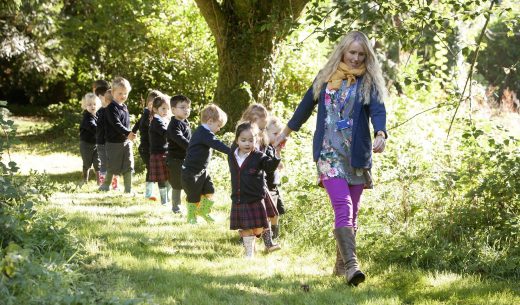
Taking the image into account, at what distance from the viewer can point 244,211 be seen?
22.5 feet

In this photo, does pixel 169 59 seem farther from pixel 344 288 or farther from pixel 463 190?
pixel 344 288

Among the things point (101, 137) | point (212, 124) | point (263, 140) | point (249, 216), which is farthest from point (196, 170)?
point (101, 137)

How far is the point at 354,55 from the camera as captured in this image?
5773mm

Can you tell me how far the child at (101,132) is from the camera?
10953mm

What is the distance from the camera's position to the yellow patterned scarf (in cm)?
578

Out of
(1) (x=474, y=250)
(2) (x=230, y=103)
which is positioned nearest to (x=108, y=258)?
(1) (x=474, y=250)

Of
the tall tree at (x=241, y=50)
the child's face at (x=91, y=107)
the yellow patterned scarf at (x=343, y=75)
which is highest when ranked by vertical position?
the tall tree at (x=241, y=50)

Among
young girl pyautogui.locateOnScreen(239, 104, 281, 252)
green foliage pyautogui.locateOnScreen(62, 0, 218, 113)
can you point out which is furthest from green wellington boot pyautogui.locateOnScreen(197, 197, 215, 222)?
green foliage pyautogui.locateOnScreen(62, 0, 218, 113)

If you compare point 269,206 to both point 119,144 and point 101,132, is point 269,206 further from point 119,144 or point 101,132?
point 101,132

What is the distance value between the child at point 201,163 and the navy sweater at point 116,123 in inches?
102

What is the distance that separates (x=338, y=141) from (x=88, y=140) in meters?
7.10

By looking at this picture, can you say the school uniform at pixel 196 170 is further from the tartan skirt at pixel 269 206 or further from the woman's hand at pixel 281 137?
the woman's hand at pixel 281 137

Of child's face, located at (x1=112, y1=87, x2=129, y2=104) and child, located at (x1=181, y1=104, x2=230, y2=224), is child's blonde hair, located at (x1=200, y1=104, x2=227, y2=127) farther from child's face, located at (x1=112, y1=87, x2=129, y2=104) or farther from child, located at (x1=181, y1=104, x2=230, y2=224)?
child's face, located at (x1=112, y1=87, x2=129, y2=104)

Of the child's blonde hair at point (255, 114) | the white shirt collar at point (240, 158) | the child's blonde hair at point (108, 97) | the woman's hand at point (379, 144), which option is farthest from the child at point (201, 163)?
the child's blonde hair at point (108, 97)
